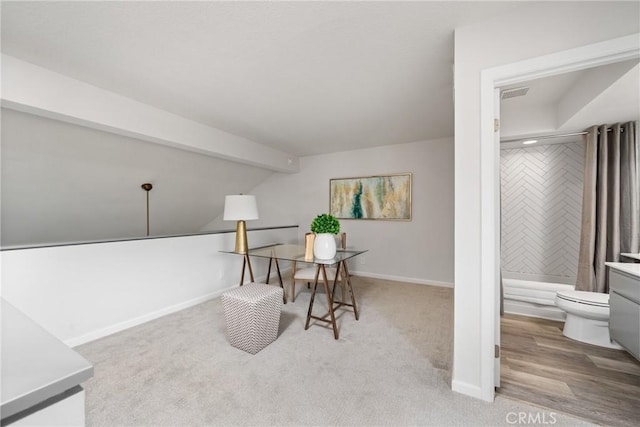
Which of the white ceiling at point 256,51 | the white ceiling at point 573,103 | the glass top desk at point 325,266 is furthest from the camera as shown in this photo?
the glass top desk at point 325,266

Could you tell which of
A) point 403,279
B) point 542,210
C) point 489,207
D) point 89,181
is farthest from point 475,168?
point 89,181

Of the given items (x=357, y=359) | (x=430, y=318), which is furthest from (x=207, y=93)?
(x=430, y=318)

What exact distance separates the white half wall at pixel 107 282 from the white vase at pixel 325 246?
1.64m

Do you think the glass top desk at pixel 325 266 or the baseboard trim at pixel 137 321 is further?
the glass top desk at pixel 325 266

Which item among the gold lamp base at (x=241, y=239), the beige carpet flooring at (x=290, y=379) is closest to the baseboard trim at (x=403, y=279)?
the beige carpet flooring at (x=290, y=379)

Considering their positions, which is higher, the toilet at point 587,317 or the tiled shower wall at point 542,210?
the tiled shower wall at point 542,210

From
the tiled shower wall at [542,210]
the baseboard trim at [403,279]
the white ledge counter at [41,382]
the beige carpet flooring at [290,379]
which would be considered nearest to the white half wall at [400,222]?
the baseboard trim at [403,279]

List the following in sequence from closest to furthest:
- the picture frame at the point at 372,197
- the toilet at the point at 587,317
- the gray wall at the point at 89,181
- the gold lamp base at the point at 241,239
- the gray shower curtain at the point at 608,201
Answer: the toilet at the point at 587,317, the gray shower curtain at the point at 608,201, the gray wall at the point at 89,181, the gold lamp base at the point at 241,239, the picture frame at the point at 372,197

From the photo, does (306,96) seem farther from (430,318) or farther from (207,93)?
(430,318)

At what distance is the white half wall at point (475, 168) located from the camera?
1492mm

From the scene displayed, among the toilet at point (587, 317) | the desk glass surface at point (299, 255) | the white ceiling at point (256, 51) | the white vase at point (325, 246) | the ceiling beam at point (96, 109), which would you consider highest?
the white ceiling at point (256, 51)

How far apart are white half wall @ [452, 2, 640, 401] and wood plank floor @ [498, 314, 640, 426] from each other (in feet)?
1.12

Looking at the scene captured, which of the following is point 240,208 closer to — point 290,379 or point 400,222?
point 290,379

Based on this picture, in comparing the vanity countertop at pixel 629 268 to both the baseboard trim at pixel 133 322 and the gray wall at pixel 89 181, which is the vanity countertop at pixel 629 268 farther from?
the gray wall at pixel 89 181
